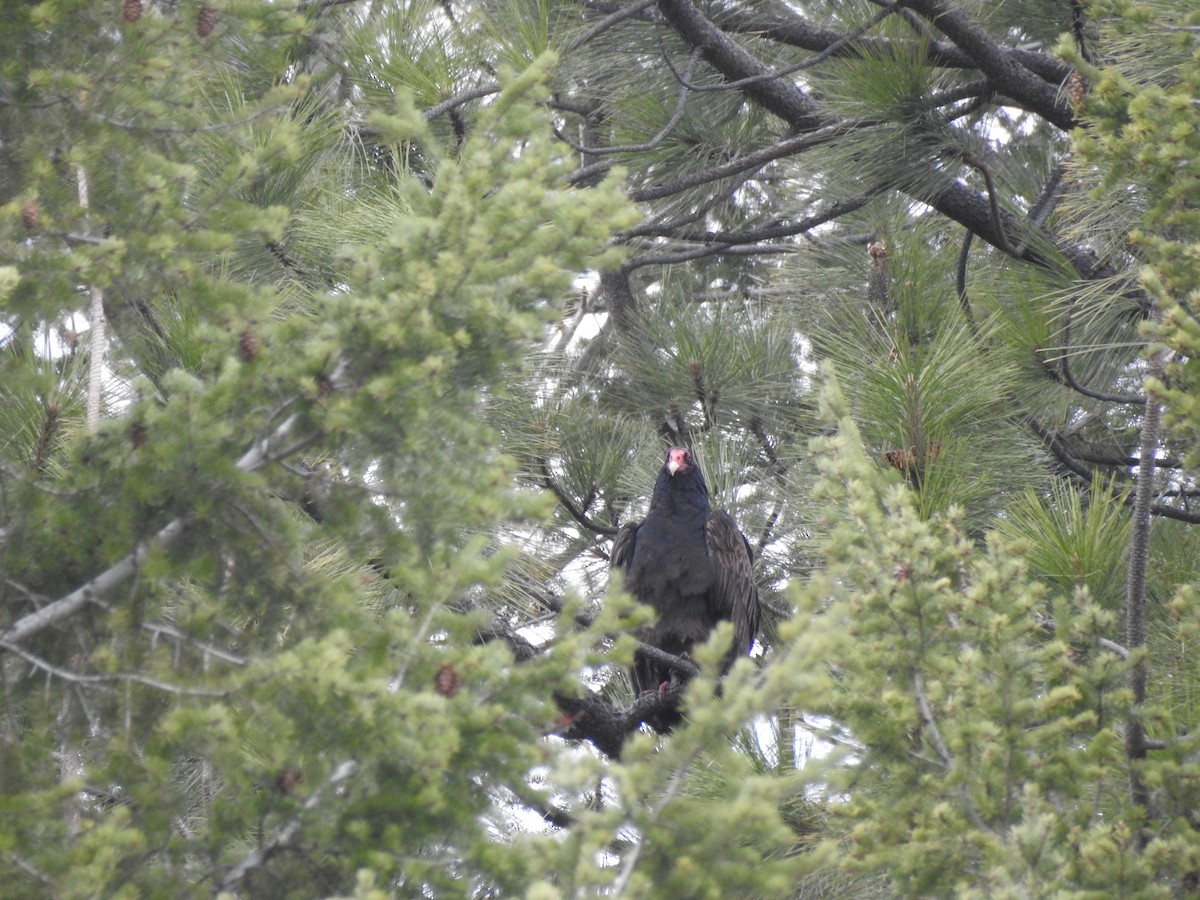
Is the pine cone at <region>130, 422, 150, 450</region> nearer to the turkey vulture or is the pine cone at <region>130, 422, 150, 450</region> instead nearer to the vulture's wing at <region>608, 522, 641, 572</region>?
the turkey vulture

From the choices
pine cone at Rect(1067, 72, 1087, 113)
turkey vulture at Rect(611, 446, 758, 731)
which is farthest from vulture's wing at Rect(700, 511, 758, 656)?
pine cone at Rect(1067, 72, 1087, 113)

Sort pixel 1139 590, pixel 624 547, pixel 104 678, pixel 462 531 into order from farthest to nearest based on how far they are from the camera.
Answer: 1. pixel 624 547
2. pixel 462 531
3. pixel 1139 590
4. pixel 104 678

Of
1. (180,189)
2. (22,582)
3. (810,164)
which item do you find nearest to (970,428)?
(810,164)

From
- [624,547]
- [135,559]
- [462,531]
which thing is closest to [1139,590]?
[462,531]

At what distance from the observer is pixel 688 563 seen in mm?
5230

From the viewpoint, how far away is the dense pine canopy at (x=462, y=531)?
214 centimetres

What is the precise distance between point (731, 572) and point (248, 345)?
3.08 metres

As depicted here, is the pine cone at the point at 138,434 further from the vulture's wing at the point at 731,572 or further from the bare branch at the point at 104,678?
the vulture's wing at the point at 731,572

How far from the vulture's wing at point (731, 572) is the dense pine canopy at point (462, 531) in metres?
0.78

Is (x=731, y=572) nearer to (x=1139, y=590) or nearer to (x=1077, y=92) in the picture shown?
(x=1077, y=92)

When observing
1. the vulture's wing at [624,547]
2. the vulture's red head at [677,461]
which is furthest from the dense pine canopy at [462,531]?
the vulture's wing at [624,547]

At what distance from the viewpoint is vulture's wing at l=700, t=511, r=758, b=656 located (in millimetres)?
5211

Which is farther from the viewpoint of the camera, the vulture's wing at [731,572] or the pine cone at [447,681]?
the vulture's wing at [731,572]

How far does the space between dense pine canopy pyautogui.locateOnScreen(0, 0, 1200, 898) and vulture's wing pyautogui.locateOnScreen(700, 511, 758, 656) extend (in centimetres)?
78
